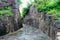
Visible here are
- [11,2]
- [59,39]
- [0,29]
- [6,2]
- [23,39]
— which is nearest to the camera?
[59,39]

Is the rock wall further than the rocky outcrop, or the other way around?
the rock wall

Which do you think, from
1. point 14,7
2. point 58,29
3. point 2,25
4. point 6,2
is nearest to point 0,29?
point 2,25

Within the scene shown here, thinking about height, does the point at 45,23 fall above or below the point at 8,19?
above

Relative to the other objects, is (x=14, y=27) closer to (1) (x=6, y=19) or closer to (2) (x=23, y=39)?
(1) (x=6, y=19)

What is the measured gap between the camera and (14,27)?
18.6 meters

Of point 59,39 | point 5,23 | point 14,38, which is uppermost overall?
point 59,39

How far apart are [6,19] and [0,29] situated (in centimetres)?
126

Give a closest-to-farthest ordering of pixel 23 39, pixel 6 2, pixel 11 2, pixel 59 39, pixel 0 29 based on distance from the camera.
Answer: pixel 59 39
pixel 23 39
pixel 0 29
pixel 6 2
pixel 11 2

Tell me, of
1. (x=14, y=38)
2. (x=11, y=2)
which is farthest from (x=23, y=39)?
(x=11, y=2)

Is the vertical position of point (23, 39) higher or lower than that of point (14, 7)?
lower

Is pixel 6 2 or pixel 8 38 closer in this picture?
pixel 8 38

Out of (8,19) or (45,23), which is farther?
(8,19)

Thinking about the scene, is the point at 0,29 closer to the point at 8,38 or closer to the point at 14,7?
the point at 8,38

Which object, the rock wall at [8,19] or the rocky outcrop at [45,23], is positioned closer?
the rocky outcrop at [45,23]
